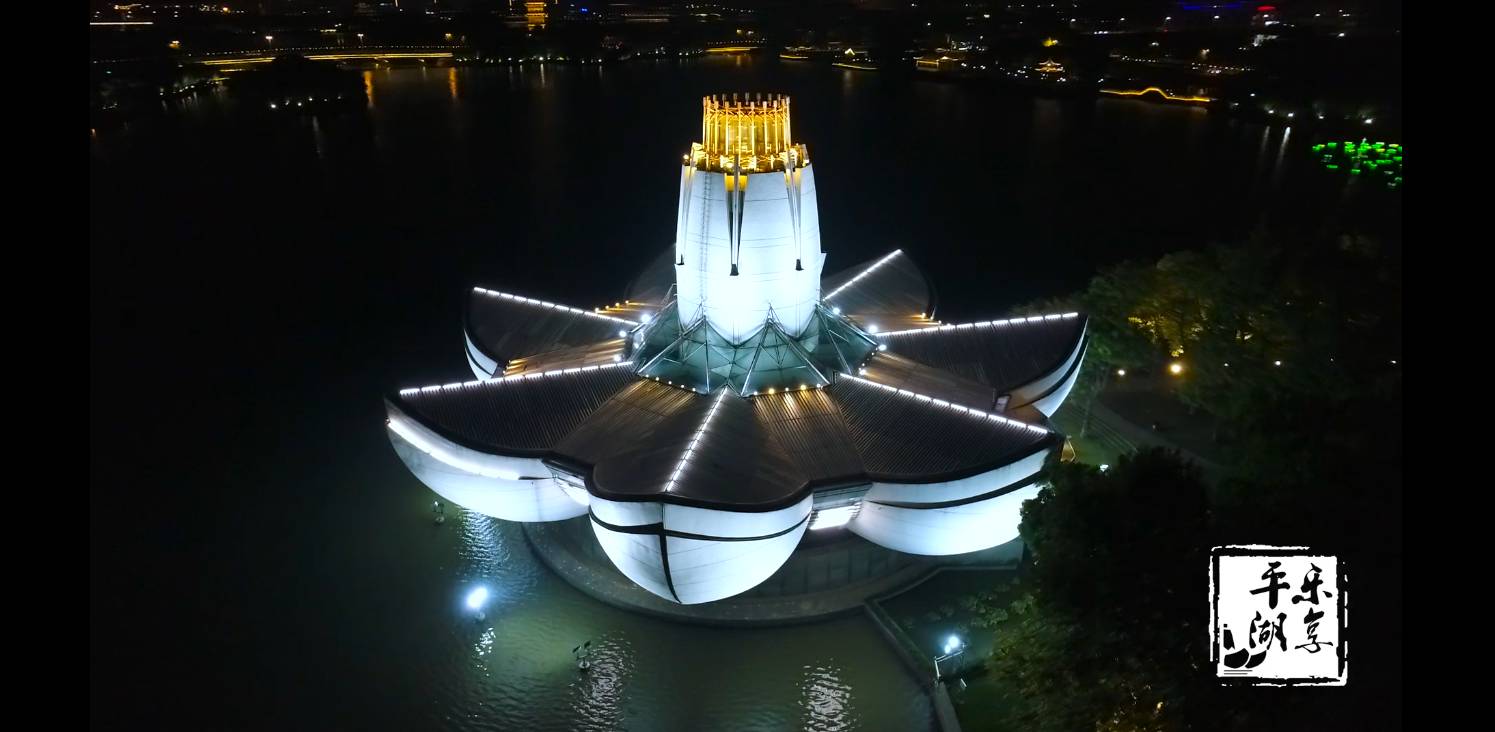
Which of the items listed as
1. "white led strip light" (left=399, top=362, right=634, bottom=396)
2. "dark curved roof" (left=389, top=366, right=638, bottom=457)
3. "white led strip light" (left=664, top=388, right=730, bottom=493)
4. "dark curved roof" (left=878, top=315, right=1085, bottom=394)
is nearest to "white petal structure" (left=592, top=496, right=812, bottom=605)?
"white led strip light" (left=664, top=388, right=730, bottom=493)

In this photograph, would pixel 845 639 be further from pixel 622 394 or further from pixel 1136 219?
pixel 1136 219

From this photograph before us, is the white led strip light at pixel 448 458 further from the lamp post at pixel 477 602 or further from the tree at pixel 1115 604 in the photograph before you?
the tree at pixel 1115 604

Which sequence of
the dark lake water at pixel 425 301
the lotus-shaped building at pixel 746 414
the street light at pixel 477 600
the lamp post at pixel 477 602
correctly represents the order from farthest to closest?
the street light at pixel 477 600, the lamp post at pixel 477 602, the dark lake water at pixel 425 301, the lotus-shaped building at pixel 746 414

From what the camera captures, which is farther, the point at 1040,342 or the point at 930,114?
the point at 930,114

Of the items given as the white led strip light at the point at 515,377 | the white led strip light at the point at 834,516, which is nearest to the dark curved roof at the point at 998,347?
the white led strip light at the point at 834,516

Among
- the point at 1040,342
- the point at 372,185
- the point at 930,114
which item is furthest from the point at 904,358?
the point at 930,114

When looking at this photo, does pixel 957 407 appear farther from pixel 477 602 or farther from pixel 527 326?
pixel 527 326
